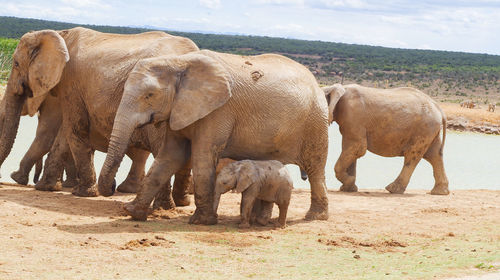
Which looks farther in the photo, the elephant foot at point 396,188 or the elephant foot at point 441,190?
the elephant foot at point 441,190

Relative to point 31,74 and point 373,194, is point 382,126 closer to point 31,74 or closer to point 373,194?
point 373,194

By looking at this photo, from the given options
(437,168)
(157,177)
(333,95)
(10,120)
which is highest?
(333,95)

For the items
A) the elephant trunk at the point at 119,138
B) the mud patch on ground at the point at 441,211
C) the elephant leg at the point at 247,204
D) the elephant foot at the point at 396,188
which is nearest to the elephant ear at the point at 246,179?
the elephant leg at the point at 247,204

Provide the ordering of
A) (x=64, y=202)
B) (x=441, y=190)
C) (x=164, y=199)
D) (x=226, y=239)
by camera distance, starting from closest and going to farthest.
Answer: (x=226, y=239), (x=164, y=199), (x=64, y=202), (x=441, y=190)

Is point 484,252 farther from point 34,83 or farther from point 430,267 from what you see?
point 34,83

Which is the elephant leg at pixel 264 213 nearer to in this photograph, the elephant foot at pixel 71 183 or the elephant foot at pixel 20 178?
the elephant foot at pixel 71 183

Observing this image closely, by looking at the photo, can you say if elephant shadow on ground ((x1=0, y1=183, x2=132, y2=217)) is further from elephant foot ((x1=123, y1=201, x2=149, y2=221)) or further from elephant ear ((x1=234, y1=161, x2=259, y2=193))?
elephant ear ((x1=234, y1=161, x2=259, y2=193))

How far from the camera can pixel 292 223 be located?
425 inches

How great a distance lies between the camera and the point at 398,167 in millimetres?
21172

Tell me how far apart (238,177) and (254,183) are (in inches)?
7.8

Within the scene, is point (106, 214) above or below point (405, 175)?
below

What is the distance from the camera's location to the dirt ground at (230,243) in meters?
7.72

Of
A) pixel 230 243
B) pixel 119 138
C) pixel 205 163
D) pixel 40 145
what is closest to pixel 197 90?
pixel 205 163

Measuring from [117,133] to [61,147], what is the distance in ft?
11.1
